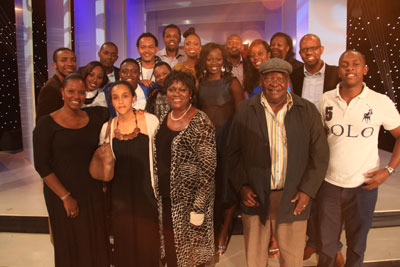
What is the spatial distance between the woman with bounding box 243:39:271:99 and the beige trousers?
124cm

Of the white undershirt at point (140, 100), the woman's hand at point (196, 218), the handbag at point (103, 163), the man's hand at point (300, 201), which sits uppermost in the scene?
the white undershirt at point (140, 100)

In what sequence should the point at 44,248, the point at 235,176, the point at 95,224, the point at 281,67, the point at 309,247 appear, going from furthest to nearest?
the point at 44,248, the point at 309,247, the point at 95,224, the point at 235,176, the point at 281,67

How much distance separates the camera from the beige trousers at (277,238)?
2.01 m

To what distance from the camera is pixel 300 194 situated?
6.44 feet

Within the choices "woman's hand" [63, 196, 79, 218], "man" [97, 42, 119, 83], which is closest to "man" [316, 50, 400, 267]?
"woman's hand" [63, 196, 79, 218]

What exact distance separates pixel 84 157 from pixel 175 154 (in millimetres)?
674

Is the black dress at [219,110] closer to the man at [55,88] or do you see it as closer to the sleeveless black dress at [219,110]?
the sleeveless black dress at [219,110]

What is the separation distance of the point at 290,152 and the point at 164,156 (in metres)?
0.84

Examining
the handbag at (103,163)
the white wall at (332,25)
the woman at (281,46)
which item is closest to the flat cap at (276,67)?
the handbag at (103,163)

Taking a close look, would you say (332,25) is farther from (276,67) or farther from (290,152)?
(290,152)

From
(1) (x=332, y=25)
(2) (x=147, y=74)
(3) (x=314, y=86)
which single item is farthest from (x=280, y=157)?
(1) (x=332, y=25)

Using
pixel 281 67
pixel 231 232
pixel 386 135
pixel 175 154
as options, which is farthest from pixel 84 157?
pixel 386 135

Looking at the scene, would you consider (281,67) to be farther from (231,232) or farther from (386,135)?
(386,135)

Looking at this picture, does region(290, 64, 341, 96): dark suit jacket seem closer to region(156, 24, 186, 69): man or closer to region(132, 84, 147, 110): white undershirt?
region(156, 24, 186, 69): man
